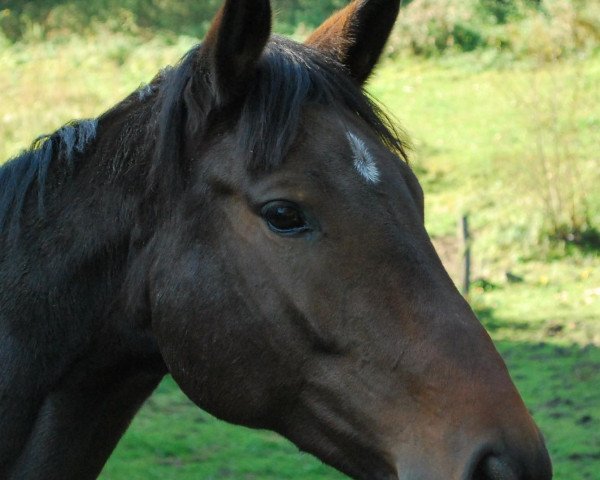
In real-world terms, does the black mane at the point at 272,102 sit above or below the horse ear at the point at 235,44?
below

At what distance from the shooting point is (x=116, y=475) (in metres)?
5.52

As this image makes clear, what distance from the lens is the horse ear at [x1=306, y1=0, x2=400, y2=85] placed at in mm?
2631

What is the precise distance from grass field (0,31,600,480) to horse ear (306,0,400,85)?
137 inches

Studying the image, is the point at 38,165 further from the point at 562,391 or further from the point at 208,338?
the point at 562,391

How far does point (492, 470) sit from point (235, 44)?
46.9 inches

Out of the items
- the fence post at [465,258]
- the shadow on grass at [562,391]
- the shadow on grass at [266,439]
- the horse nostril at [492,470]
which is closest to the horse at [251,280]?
the horse nostril at [492,470]

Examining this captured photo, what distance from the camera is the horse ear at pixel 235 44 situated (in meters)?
2.23

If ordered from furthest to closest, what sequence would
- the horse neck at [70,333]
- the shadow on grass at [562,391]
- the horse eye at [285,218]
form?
1. the shadow on grass at [562,391]
2. the horse neck at [70,333]
3. the horse eye at [285,218]

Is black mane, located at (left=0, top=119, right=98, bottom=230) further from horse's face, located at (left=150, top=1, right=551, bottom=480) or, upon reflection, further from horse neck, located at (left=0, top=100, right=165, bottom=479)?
horse's face, located at (left=150, top=1, right=551, bottom=480)

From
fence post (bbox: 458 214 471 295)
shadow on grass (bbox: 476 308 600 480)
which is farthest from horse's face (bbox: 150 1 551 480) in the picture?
fence post (bbox: 458 214 471 295)

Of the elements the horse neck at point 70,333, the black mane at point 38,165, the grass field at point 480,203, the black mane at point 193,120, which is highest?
the black mane at point 193,120

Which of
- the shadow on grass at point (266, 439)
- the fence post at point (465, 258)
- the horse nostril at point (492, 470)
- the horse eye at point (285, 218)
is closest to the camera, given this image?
the horse nostril at point (492, 470)

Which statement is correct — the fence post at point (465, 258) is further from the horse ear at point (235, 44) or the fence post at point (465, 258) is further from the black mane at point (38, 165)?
the horse ear at point (235, 44)

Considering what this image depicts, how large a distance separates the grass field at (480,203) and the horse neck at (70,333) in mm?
3153
